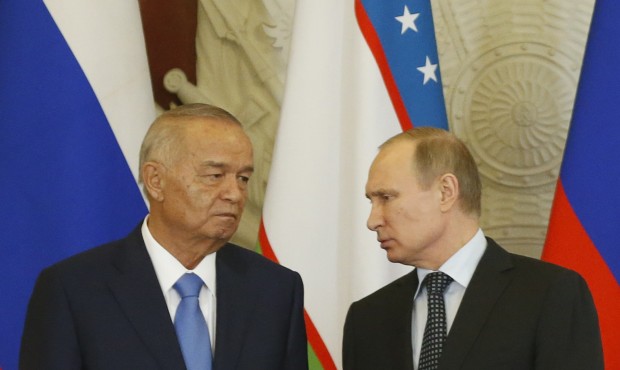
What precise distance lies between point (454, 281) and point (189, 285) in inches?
26.4

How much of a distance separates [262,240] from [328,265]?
24 centimetres

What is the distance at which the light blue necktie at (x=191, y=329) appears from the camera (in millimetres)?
2547

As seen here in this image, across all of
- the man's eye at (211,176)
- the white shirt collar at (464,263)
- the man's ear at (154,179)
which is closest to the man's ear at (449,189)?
the white shirt collar at (464,263)

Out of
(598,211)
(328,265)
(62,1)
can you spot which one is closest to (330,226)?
(328,265)

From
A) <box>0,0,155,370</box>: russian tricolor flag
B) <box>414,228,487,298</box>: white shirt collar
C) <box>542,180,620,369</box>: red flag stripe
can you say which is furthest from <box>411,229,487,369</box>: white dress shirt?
<box>0,0,155,370</box>: russian tricolor flag

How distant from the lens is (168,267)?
2.66 m

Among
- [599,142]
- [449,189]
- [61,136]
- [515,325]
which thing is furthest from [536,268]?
[61,136]

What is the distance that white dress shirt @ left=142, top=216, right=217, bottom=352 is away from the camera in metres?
2.63

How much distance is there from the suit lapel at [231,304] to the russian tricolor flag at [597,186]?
1.09 metres

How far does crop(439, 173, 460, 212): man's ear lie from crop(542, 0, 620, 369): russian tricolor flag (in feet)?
2.39

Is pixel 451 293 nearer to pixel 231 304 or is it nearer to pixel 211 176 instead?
pixel 231 304

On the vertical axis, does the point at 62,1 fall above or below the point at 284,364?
above

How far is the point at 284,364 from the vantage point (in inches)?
107

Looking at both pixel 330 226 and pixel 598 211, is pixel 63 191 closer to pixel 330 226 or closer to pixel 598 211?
pixel 330 226
